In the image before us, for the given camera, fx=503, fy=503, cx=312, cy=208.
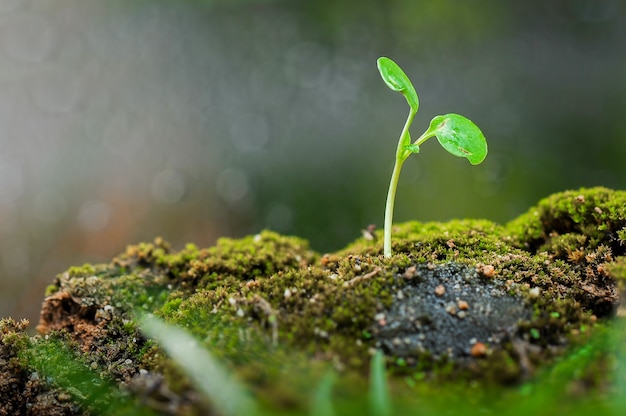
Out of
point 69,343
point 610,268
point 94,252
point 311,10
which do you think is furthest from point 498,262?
point 311,10

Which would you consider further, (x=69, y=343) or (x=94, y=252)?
(x=94, y=252)

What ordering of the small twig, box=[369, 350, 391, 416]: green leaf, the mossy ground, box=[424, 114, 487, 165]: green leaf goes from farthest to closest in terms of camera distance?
box=[424, 114, 487, 165]: green leaf → the small twig → the mossy ground → box=[369, 350, 391, 416]: green leaf

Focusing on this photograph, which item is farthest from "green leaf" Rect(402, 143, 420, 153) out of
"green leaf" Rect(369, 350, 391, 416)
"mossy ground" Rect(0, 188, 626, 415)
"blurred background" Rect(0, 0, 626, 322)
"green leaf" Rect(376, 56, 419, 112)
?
"blurred background" Rect(0, 0, 626, 322)

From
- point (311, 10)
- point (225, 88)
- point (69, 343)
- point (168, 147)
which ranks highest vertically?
point (311, 10)

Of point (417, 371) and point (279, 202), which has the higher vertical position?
point (279, 202)

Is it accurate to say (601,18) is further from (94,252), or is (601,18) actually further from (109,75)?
(94,252)

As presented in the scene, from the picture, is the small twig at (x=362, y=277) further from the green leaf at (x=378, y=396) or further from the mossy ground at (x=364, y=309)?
the green leaf at (x=378, y=396)

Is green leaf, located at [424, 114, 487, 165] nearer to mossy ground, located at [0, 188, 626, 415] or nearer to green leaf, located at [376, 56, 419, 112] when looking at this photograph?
green leaf, located at [376, 56, 419, 112]
